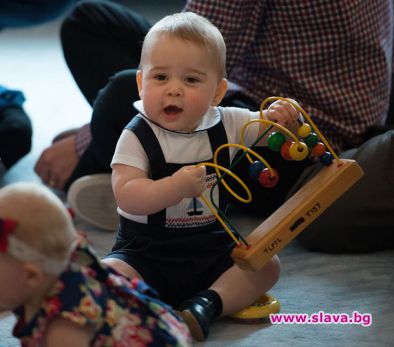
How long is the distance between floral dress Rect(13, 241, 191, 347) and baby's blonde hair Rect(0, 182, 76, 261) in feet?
0.14

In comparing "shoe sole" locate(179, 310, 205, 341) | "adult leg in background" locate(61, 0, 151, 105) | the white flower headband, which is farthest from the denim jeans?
the white flower headband

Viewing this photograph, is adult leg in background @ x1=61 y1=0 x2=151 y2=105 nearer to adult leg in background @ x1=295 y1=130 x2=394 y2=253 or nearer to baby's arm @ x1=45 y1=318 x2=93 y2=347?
adult leg in background @ x1=295 y1=130 x2=394 y2=253

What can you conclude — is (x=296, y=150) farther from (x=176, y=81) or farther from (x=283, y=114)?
(x=176, y=81)

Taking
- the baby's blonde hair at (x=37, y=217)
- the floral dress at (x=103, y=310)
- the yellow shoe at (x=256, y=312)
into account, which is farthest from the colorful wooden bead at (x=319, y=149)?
the baby's blonde hair at (x=37, y=217)

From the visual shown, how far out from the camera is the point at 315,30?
4.80 ft

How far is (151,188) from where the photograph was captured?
1.02 meters

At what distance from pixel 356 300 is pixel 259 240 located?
0.25m

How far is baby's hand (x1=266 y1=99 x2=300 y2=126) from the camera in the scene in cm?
113

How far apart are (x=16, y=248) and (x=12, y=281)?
0.13 feet

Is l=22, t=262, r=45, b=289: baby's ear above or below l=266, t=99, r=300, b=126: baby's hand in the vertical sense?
below

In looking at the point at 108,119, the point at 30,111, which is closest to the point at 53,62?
the point at 30,111

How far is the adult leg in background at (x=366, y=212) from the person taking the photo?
1337mm

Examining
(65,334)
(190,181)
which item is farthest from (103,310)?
(190,181)

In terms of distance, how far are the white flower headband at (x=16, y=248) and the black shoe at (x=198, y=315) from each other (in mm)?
303
